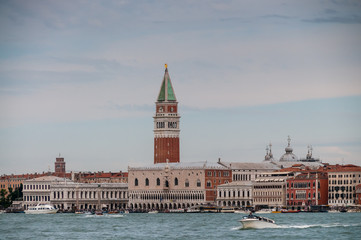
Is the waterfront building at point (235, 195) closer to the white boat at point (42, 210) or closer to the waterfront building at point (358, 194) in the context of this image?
the waterfront building at point (358, 194)

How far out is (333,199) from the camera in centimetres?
15062

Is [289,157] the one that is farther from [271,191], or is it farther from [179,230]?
[179,230]

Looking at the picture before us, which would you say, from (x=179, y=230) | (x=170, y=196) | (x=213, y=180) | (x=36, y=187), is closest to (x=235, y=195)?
(x=213, y=180)

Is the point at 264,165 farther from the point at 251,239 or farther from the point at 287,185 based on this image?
the point at 251,239

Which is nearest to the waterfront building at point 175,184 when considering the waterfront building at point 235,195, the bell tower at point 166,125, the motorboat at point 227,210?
the waterfront building at point 235,195

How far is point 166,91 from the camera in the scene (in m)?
Answer: 174

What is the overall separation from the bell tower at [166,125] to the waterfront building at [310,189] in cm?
2431

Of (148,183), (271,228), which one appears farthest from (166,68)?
(271,228)

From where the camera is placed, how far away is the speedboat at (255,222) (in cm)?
9300

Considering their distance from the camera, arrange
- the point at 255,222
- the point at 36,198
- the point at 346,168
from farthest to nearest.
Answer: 1. the point at 36,198
2. the point at 346,168
3. the point at 255,222

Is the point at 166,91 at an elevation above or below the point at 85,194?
above

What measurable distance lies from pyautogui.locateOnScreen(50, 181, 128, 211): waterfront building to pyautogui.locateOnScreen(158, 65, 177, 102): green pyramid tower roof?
15.2m

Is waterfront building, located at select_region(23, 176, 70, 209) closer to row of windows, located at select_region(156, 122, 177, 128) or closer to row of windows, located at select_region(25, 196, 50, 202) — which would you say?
row of windows, located at select_region(25, 196, 50, 202)

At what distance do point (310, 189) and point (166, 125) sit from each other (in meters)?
28.5
